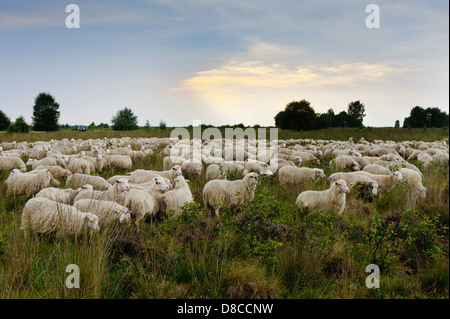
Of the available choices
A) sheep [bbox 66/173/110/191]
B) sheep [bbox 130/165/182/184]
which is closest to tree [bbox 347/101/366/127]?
sheep [bbox 130/165/182/184]

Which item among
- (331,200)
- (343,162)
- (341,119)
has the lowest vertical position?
(331,200)

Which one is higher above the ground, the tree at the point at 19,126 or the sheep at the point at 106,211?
the tree at the point at 19,126

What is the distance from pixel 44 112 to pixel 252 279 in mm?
85351

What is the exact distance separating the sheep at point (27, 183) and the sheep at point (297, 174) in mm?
8397

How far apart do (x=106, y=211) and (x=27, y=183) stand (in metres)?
4.68

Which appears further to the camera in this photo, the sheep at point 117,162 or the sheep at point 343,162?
the sheep at point 117,162

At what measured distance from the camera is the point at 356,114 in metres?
105

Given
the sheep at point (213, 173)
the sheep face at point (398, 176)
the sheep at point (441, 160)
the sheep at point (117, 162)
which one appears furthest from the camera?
the sheep at point (117, 162)

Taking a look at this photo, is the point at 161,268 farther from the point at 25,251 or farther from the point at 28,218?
the point at 28,218

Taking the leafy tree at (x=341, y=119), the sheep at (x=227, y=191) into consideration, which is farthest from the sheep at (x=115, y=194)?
the leafy tree at (x=341, y=119)

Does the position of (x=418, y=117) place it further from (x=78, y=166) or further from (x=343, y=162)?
(x=78, y=166)

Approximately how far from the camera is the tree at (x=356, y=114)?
102 m

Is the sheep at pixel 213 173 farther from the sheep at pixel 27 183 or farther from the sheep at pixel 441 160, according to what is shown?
the sheep at pixel 441 160

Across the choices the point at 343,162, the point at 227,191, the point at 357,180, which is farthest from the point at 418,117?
the point at 227,191
